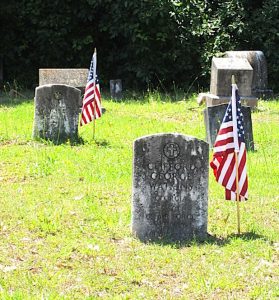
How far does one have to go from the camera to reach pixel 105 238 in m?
6.99

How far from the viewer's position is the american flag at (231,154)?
7062 mm

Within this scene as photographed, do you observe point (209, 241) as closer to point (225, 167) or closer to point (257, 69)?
point (225, 167)

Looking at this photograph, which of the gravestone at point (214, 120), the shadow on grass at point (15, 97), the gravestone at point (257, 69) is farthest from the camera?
the gravestone at point (257, 69)

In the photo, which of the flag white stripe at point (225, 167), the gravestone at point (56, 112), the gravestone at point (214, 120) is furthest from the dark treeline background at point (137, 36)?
the flag white stripe at point (225, 167)

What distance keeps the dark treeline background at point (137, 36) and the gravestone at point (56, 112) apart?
26.9ft

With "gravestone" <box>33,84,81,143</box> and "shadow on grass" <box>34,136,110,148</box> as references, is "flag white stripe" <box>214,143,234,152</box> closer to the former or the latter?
"shadow on grass" <box>34,136,110,148</box>

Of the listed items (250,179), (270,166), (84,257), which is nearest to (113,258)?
(84,257)

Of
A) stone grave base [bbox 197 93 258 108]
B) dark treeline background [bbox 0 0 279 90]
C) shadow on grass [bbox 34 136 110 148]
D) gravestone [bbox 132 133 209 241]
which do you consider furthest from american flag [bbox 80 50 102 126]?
dark treeline background [bbox 0 0 279 90]

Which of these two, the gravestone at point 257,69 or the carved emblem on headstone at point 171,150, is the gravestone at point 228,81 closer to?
the gravestone at point 257,69

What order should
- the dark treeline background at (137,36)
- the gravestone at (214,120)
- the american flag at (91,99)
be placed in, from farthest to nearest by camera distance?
the dark treeline background at (137,36)
the american flag at (91,99)
the gravestone at (214,120)

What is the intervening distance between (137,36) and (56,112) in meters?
8.54

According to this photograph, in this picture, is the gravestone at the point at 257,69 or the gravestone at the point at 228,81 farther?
the gravestone at the point at 257,69

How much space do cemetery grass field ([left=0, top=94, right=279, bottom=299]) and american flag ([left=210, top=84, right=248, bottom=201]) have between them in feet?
1.53

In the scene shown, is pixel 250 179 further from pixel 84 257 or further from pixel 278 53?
pixel 278 53
